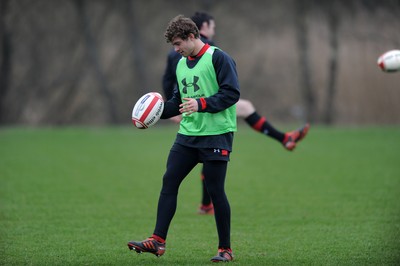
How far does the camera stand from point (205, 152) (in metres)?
5.30

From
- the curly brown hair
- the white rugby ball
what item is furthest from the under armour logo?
the curly brown hair

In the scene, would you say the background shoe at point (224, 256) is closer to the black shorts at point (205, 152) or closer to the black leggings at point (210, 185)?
the black leggings at point (210, 185)

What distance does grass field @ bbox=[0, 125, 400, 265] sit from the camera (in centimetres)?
566

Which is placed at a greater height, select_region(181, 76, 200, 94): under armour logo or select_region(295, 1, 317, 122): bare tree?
select_region(295, 1, 317, 122): bare tree

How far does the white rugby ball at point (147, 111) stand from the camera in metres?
5.31

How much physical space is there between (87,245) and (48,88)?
54.1 feet

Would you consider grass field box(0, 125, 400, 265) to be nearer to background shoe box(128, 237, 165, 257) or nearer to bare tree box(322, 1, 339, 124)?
background shoe box(128, 237, 165, 257)

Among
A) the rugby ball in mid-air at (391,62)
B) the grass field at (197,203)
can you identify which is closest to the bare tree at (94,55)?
the grass field at (197,203)

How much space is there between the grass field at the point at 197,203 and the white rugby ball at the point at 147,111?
3.40 ft

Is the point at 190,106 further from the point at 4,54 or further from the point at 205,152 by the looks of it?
the point at 4,54

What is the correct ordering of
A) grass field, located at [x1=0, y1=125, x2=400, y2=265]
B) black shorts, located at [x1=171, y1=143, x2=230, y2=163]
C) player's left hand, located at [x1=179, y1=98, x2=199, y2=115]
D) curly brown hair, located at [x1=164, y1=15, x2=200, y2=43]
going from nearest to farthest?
player's left hand, located at [x1=179, y1=98, x2=199, y2=115] < curly brown hair, located at [x1=164, y1=15, x2=200, y2=43] < black shorts, located at [x1=171, y1=143, x2=230, y2=163] < grass field, located at [x1=0, y1=125, x2=400, y2=265]

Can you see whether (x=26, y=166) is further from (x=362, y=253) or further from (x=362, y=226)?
(x=362, y=253)

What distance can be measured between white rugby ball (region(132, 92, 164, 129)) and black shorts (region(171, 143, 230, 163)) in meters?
0.28

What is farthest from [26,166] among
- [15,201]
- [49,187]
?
[15,201]
